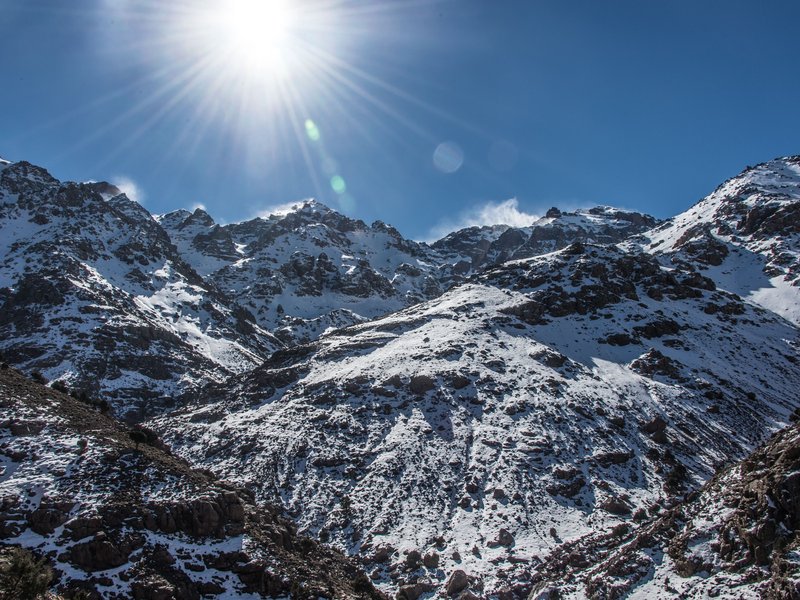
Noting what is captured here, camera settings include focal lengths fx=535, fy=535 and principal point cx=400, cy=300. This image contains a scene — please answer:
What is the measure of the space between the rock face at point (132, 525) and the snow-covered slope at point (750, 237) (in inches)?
3695

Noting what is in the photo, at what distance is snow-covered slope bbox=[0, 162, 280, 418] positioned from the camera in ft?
289

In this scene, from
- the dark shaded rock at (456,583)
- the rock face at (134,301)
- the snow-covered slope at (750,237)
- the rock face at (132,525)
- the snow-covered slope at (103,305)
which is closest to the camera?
the rock face at (132,525)

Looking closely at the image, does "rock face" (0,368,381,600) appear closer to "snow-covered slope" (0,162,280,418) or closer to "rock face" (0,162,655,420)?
"rock face" (0,162,655,420)

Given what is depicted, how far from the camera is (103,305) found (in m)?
105

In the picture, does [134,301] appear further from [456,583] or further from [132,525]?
[456,583]

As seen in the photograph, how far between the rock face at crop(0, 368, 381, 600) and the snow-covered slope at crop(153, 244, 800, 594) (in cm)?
962

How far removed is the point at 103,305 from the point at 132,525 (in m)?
91.7

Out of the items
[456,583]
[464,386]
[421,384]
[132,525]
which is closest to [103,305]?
[421,384]

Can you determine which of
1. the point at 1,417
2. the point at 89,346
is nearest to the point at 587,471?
the point at 1,417

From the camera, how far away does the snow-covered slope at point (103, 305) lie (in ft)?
289

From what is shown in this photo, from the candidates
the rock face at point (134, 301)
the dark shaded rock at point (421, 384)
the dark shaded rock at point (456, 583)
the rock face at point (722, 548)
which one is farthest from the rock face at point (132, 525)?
the rock face at point (134, 301)

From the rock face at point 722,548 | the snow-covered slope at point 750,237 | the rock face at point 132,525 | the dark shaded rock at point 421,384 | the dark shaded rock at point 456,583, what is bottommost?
the rock face at point 722,548

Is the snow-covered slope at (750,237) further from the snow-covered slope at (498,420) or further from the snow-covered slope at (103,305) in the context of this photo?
the snow-covered slope at (103,305)

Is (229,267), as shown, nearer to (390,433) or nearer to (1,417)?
(390,433)
